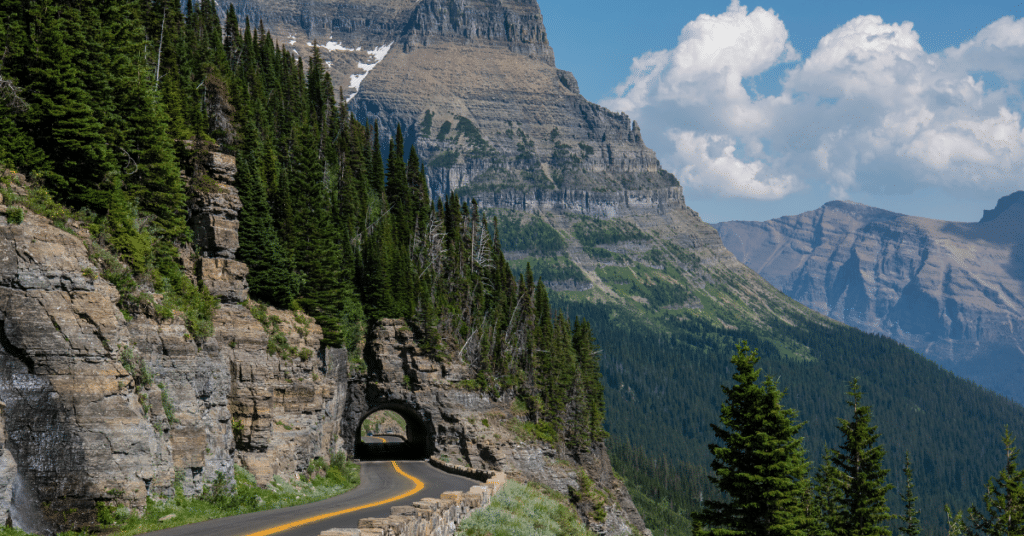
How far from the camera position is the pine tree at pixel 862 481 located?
143 feet

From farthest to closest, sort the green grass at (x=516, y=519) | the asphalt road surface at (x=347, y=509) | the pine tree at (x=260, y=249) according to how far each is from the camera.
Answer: the pine tree at (x=260, y=249), the green grass at (x=516, y=519), the asphalt road surface at (x=347, y=509)

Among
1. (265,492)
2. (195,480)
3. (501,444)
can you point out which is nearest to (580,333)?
(501,444)

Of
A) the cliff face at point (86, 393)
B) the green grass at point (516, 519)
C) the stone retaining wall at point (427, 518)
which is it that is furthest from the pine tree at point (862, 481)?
the cliff face at point (86, 393)

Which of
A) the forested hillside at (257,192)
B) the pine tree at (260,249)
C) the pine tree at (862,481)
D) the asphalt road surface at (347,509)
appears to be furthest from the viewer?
the pine tree at (260,249)

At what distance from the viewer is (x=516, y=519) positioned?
90.8ft

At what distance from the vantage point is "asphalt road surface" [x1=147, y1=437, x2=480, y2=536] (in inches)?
914

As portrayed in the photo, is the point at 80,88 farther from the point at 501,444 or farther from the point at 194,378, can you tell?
the point at 501,444

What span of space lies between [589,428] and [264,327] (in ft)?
195

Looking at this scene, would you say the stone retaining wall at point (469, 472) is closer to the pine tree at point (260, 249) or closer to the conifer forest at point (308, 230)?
the conifer forest at point (308, 230)

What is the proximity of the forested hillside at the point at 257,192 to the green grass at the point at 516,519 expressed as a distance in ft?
49.1

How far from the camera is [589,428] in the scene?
9375cm

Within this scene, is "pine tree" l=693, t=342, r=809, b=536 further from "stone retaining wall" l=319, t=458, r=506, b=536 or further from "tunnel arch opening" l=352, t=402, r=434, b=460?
"tunnel arch opening" l=352, t=402, r=434, b=460

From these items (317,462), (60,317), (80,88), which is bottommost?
(317,462)

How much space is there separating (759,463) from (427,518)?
63.1 feet
